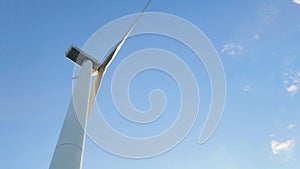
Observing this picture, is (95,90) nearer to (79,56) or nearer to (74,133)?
(79,56)

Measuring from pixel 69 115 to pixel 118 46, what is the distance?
25.3 ft

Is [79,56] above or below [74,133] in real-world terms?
above

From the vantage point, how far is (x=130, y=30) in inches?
898

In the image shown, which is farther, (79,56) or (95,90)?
(79,56)

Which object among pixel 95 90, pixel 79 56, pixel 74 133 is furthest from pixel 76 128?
pixel 79 56

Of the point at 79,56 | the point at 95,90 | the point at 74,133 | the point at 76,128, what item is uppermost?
the point at 79,56

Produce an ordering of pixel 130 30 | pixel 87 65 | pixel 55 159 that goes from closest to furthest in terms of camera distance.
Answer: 1. pixel 55 159
2. pixel 87 65
3. pixel 130 30

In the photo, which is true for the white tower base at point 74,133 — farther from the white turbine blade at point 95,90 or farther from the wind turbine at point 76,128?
the white turbine blade at point 95,90

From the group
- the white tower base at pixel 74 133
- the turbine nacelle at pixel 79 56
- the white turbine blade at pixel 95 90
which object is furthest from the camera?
the turbine nacelle at pixel 79 56

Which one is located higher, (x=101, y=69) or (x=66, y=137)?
(x=101, y=69)

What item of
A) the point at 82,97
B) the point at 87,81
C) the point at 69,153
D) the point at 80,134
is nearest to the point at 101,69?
the point at 87,81

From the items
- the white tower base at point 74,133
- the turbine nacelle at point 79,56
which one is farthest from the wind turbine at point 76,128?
the turbine nacelle at point 79,56

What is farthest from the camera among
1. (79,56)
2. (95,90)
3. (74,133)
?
(79,56)

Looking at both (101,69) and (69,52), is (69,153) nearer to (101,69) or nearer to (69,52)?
(101,69)
